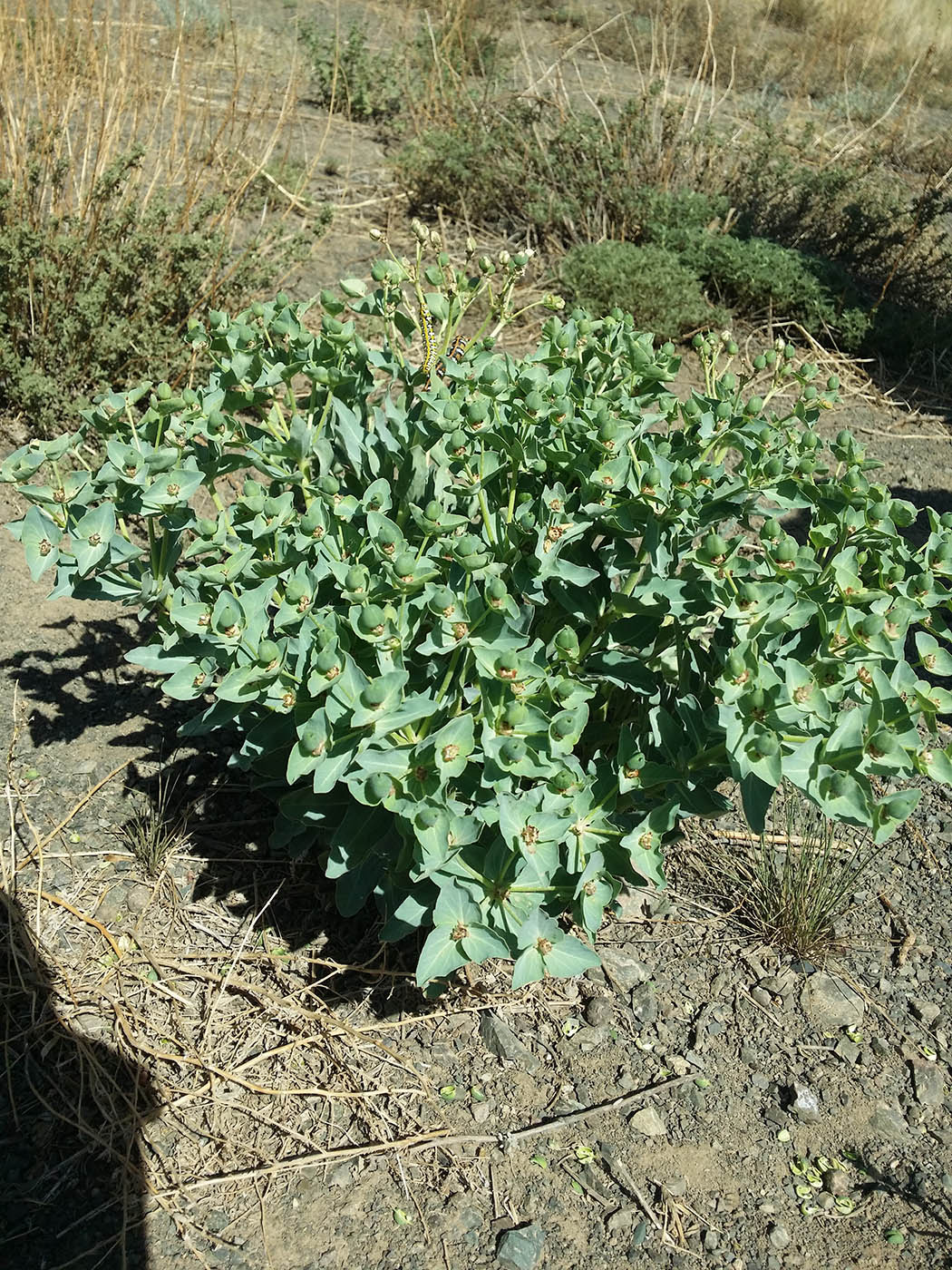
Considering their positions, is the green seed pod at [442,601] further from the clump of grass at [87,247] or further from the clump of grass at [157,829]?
the clump of grass at [87,247]

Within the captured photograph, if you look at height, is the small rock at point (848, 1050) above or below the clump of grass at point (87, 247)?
below

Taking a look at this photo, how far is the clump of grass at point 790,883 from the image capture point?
2525 mm

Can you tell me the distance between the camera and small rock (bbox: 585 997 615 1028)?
2354mm

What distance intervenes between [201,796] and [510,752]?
3.91ft

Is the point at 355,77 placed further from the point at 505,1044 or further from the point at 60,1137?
the point at 60,1137

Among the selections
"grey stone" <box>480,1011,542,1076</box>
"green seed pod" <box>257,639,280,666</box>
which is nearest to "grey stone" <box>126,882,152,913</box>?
"grey stone" <box>480,1011,542,1076</box>

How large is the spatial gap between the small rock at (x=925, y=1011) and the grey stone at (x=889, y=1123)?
0.86 feet

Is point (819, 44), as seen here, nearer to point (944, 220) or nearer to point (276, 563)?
point (944, 220)

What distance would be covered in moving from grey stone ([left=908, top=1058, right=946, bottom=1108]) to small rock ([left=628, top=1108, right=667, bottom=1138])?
564mm

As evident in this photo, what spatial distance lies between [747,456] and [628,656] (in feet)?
1.42

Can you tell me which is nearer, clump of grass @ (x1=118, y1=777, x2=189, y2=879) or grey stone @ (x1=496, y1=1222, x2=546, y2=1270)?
grey stone @ (x1=496, y1=1222, x2=546, y2=1270)

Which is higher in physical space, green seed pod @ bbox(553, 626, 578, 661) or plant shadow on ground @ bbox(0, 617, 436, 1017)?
green seed pod @ bbox(553, 626, 578, 661)

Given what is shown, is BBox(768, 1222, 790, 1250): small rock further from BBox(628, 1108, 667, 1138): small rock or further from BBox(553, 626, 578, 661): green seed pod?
BBox(553, 626, 578, 661): green seed pod

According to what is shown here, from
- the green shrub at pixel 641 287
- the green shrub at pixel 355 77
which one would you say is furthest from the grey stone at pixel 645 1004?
the green shrub at pixel 355 77
